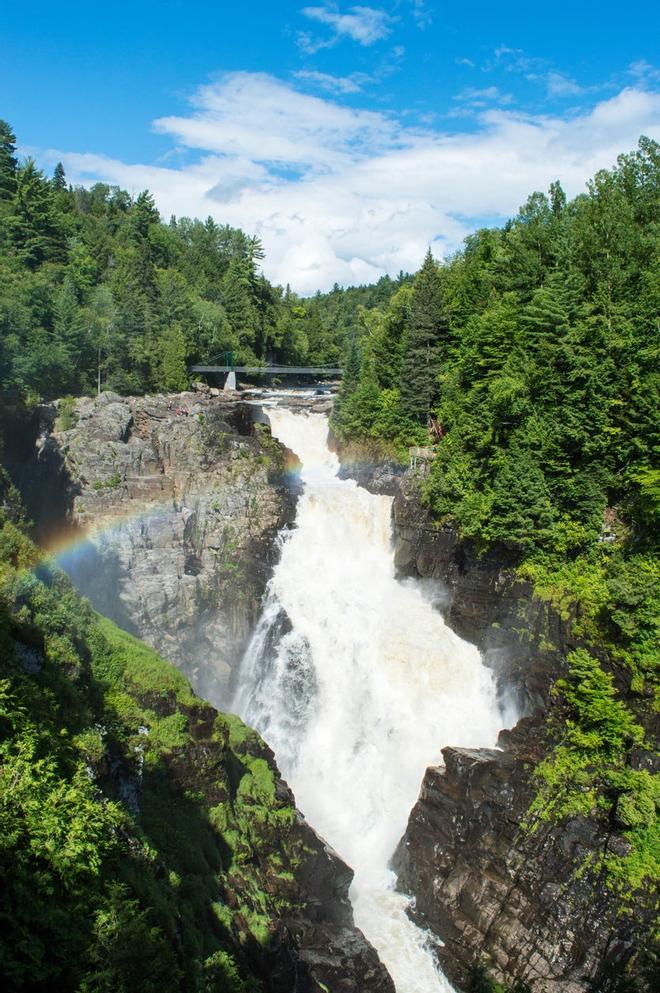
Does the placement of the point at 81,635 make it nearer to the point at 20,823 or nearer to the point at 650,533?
the point at 20,823

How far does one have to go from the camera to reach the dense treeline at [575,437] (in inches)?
848

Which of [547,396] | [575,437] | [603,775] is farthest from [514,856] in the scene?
[547,396]

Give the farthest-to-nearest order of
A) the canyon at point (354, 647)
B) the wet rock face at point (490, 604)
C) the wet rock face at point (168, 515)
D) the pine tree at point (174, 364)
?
the pine tree at point (174, 364)
the wet rock face at point (168, 515)
the wet rock face at point (490, 604)
the canyon at point (354, 647)

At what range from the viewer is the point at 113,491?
3494 centimetres

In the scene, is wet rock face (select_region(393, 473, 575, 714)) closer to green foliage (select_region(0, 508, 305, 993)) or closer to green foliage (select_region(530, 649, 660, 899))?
green foliage (select_region(530, 649, 660, 899))

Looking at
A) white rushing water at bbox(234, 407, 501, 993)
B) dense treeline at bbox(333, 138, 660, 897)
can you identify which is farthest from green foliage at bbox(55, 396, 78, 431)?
dense treeline at bbox(333, 138, 660, 897)

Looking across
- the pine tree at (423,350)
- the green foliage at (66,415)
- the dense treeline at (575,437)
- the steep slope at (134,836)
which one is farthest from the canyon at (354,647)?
the pine tree at (423,350)

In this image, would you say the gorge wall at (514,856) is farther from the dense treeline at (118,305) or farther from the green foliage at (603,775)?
the dense treeline at (118,305)

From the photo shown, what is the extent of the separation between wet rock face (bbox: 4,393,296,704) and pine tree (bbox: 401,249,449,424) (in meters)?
8.53

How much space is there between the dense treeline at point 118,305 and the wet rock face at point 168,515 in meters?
4.89

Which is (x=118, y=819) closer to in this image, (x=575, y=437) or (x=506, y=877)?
(x=506, y=877)

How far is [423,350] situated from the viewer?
124 ft

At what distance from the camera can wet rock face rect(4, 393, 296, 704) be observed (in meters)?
32.4

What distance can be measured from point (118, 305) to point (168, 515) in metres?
26.0
